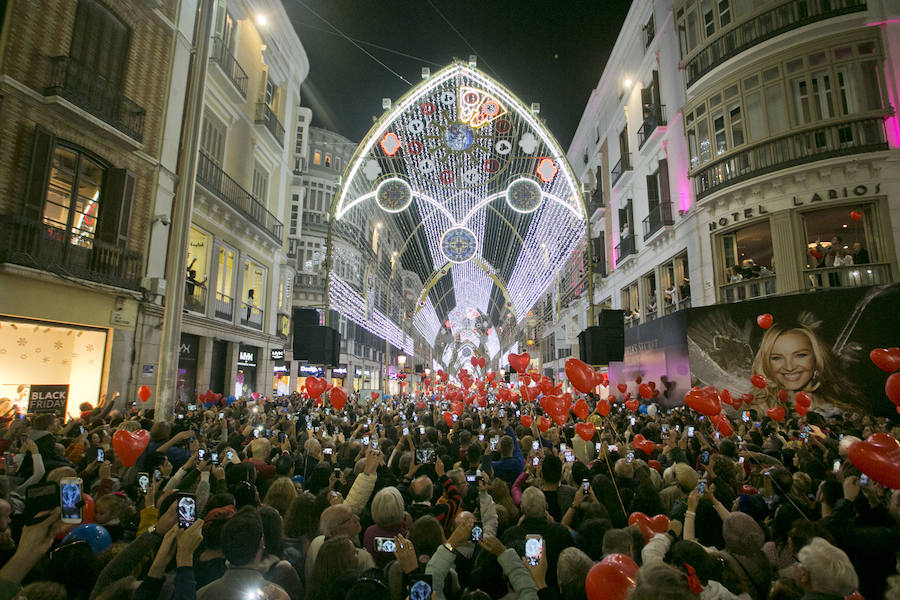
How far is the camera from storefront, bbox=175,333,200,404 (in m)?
19.4

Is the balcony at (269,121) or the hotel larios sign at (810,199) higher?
the balcony at (269,121)

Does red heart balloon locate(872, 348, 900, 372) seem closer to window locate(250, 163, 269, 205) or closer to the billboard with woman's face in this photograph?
the billboard with woman's face

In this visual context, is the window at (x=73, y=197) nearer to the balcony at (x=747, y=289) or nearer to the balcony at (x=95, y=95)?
the balcony at (x=95, y=95)

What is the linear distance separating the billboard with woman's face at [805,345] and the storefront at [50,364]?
19.4m

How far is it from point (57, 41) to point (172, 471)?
1245 cm

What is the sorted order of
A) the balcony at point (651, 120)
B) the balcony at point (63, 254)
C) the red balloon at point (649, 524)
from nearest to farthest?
the red balloon at point (649, 524) < the balcony at point (63, 254) < the balcony at point (651, 120)

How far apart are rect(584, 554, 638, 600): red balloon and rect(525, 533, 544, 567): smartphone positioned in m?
0.45

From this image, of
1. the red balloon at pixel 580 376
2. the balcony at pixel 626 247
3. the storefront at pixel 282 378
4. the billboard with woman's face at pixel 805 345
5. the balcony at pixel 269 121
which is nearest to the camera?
the red balloon at pixel 580 376

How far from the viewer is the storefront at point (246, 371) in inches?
956

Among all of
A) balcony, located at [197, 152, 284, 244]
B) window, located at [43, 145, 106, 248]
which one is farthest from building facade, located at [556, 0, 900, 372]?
window, located at [43, 145, 106, 248]

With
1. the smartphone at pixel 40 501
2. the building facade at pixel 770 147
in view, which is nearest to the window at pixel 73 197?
the smartphone at pixel 40 501

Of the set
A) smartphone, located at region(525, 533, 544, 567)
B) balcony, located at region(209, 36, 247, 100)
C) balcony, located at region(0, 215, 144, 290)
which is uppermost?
balcony, located at region(209, 36, 247, 100)

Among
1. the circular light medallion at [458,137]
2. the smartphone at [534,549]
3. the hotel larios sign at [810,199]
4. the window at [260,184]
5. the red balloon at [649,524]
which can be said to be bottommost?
the red balloon at [649,524]

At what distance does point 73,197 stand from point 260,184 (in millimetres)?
13955
